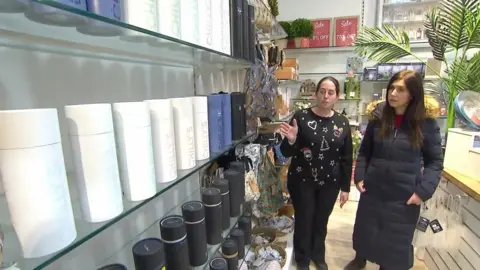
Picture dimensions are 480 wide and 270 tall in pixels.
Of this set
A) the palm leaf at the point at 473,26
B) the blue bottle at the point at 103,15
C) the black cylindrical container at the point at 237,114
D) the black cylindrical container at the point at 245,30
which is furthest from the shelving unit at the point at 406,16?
the blue bottle at the point at 103,15

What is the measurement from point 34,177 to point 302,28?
3.00m

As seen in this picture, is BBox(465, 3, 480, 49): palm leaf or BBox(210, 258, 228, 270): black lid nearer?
BBox(210, 258, 228, 270): black lid

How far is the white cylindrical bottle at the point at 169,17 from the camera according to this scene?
60 centimetres

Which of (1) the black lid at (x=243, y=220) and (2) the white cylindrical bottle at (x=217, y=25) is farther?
(1) the black lid at (x=243, y=220)

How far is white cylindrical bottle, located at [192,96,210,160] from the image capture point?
0.80 m

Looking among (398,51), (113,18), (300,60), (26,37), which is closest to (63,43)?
(26,37)

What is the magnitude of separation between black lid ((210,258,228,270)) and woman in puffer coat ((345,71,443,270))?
3.58 feet

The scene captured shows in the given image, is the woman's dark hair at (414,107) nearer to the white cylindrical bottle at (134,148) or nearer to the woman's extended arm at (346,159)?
the woman's extended arm at (346,159)

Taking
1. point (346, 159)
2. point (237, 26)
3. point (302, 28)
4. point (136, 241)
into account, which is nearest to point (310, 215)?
point (346, 159)

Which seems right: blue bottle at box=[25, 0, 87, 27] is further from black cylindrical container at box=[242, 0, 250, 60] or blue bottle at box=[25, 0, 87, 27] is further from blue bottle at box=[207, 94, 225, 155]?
black cylindrical container at box=[242, 0, 250, 60]

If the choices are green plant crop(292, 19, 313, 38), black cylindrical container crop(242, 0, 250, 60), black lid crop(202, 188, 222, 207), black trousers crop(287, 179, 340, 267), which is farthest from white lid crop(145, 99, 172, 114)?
green plant crop(292, 19, 313, 38)

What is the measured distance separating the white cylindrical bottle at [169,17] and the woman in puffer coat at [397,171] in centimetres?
129

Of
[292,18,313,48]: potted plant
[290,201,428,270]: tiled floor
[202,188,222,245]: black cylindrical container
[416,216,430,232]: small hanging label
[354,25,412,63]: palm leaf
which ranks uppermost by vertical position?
[292,18,313,48]: potted plant

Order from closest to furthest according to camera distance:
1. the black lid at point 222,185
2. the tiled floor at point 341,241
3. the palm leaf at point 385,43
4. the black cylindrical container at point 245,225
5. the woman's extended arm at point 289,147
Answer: the black lid at point 222,185, the black cylindrical container at point 245,225, the woman's extended arm at point 289,147, the tiled floor at point 341,241, the palm leaf at point 385,43
